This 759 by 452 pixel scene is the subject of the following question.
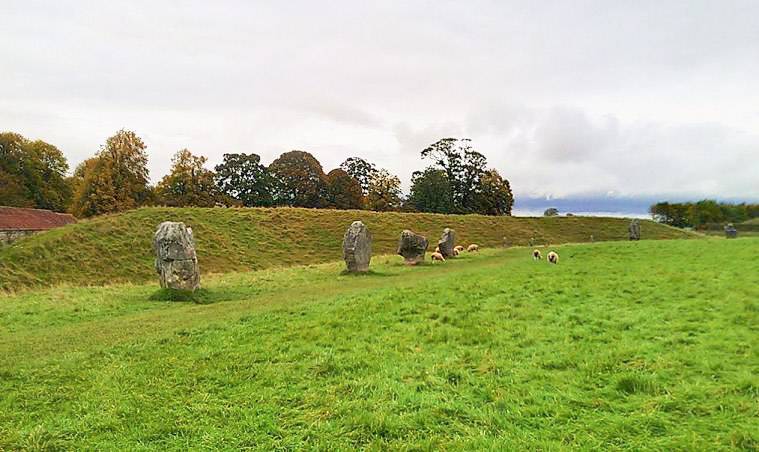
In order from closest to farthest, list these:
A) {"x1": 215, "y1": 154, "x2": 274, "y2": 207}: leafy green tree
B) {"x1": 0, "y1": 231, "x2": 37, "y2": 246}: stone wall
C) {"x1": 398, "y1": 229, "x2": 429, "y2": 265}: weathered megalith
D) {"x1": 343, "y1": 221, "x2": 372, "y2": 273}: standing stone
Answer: {"x1": 343, "y1": 221, "x2": 372, "y2": 273}: standing stone → {"x1": 398, "y1": 229, "x2": 429, "y2": 265}: weathered megalith → {"x1": 0, "y1": 231, "x2": 37, "y2": 246}: stone wall → {"x1": 215, "y1": 154, "x2": 274, "y2": 207}: leafy green tree

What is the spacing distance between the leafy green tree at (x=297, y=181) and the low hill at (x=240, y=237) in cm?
2131

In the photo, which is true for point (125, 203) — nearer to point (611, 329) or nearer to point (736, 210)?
point (611, 329)

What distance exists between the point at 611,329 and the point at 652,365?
2263 millimetres

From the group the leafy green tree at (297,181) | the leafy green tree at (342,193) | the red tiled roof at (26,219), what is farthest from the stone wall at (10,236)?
the leafy green tree at (342,193)

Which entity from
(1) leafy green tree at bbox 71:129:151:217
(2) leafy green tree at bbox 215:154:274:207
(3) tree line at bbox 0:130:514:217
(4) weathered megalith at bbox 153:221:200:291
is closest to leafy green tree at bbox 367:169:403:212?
(3) tree line at bbox 0:130:514:217

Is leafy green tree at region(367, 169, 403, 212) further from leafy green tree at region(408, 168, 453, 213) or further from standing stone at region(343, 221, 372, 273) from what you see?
standing stone at region(343, 221, 372, 273)

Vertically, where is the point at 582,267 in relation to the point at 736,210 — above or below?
below

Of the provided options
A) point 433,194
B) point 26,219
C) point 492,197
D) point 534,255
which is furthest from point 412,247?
point 492,197

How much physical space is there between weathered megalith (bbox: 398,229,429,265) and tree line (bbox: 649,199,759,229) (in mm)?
72079

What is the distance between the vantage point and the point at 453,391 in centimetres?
655

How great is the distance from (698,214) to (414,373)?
101m

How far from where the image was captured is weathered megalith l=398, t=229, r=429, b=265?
29.4 metres

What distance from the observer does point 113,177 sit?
51.2 metres

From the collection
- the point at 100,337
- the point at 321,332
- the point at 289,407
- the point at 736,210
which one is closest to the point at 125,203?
the point at 100,337
